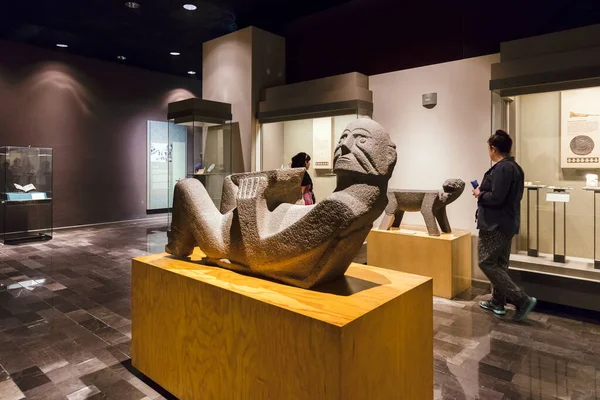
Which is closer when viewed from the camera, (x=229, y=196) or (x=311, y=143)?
(x=229, y=196)

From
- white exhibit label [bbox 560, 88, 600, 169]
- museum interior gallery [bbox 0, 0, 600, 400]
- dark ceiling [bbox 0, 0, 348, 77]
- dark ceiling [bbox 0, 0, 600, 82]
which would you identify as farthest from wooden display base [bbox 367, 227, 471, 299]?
dark ceiling [bbox 0, 0, 348, 77]

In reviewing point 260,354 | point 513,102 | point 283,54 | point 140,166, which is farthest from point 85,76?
point 260,354

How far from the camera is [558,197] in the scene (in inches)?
154

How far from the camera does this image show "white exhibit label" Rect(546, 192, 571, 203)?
3.86m

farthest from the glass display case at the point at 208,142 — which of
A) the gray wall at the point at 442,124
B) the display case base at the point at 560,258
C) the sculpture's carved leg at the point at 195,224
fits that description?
the display case base at the point at 560,258

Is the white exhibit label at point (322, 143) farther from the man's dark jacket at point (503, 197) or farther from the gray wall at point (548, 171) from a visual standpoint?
the man's dark jacket at point (503, 197)

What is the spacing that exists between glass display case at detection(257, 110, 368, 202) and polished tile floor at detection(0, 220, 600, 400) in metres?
2.40

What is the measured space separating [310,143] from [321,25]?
1851 millimetres

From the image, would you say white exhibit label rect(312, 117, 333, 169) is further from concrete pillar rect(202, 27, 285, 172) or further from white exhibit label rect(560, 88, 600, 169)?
white exhibit label rect(560, 88, 600, 169)

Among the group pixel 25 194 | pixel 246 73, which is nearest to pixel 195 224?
pixel 246 73

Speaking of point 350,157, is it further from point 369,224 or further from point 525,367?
point 525,367

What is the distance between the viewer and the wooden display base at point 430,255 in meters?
4.10

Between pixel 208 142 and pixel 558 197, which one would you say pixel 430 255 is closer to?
pixel 558 197

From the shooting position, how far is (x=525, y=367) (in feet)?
8.78
